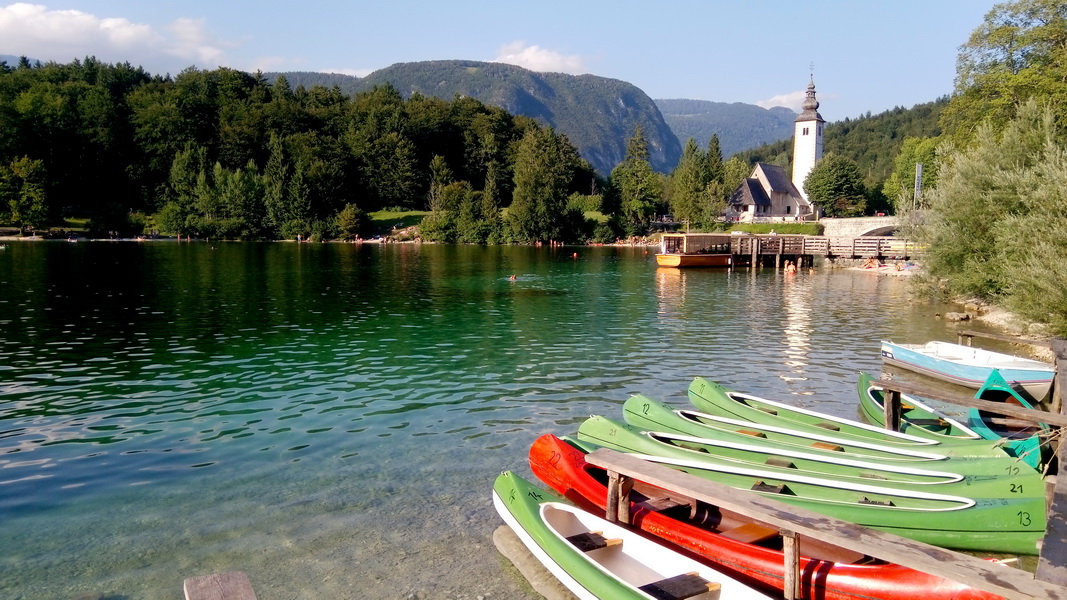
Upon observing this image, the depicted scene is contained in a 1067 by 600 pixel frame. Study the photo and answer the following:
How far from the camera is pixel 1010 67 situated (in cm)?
5156

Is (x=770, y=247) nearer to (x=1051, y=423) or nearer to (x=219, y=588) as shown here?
(x=1051, y=423)

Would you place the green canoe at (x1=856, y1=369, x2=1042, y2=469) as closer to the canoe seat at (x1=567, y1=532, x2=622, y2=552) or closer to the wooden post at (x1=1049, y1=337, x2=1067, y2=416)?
the wooden post at (x1=1049, y1=337, x2=1067, y2=416)

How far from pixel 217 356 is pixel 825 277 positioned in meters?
48.4

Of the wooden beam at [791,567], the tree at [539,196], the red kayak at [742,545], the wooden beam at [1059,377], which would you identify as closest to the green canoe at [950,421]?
the wooden beam at [1059,377]

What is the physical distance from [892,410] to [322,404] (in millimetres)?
12394

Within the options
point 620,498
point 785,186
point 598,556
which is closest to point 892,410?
point 620,498

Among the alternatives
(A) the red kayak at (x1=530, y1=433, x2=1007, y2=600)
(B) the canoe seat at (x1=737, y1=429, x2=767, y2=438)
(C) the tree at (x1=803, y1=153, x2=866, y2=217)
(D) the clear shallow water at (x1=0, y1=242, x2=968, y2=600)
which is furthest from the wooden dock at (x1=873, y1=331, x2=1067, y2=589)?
(C) the tree at (x1=803, y1=153, x2=866, y2=217)

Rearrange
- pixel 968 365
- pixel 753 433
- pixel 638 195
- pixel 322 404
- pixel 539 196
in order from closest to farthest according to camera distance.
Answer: pixel 753 433 → pixel 322 404 → pixel 968 365 → pixel 539 196 → pixel 638 195

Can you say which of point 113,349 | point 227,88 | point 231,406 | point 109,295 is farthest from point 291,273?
point 227,88

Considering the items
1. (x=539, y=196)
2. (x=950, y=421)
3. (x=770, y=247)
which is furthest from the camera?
(x=539, y=196)

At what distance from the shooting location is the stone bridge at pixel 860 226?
269 feet

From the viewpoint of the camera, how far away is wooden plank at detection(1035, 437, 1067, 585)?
20.9ft

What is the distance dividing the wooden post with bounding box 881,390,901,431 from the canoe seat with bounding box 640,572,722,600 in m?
7.75

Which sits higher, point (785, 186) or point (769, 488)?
point (785, 186)
